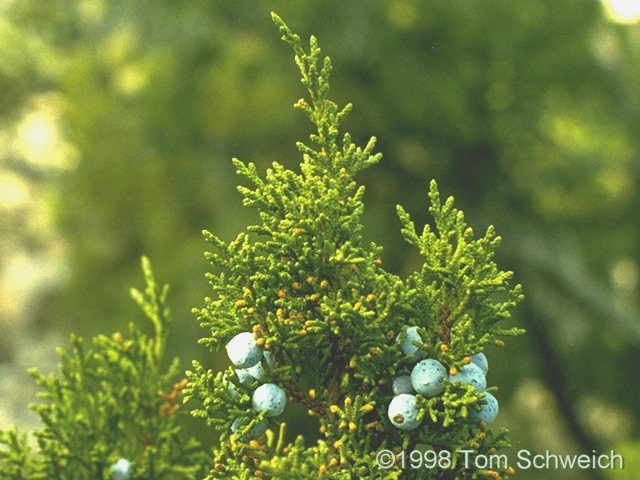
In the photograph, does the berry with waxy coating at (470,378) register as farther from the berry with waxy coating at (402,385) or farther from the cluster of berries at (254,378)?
the cluster of berries at (254,378)

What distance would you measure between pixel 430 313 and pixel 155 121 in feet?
10.3

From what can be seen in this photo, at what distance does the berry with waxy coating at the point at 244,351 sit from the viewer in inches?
37.2

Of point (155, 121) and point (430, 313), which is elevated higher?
point (155, 121)

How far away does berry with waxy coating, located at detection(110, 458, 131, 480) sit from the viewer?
1.11m

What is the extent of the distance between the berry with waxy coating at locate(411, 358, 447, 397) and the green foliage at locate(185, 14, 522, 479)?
0.05 ft

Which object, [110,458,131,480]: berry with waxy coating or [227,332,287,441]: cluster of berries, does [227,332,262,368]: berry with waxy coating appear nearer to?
[227,332,287,441]: cluster of berries

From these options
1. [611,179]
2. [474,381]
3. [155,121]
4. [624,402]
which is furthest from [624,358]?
[474,381]

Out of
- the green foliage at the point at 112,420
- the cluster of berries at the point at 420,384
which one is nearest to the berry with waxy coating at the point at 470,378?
the cluster of berries at the point at 420,384

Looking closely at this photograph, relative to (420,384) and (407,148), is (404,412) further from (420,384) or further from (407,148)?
(407,148)

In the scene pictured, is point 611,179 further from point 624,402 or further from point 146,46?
point 146,46

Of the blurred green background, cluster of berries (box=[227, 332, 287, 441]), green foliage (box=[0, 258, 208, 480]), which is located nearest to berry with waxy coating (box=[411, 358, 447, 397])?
cluster of berries (box=[227, 332, 287, 441])

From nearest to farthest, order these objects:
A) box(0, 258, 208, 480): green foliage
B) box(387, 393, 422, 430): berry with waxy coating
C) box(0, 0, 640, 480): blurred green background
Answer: box(387, 393, 422, 430): berry with waxy coating < box(0, 258, 208, 480): green foliage < box(0, 0, 640, 480): blurred green background

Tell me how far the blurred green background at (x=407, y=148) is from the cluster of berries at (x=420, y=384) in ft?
8.07

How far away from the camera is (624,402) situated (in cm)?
424
